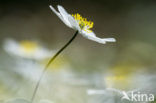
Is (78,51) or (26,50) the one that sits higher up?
(78,51)

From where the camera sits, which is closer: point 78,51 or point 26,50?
point 26,50

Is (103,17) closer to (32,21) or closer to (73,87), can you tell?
(32,21)

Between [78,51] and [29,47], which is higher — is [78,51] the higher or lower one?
the higher one

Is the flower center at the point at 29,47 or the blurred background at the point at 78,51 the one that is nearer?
the blurred background at the point at 78,51

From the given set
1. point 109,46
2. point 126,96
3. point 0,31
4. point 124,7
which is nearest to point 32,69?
point 126,96

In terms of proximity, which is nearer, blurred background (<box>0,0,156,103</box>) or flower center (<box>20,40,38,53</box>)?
blurred background (<box>0,0,156,103</box>)

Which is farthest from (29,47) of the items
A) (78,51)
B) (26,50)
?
(78,51)

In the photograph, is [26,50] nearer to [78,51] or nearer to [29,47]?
[29,47]

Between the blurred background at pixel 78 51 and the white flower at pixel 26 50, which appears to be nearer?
the blurred background at pixel 78 51
